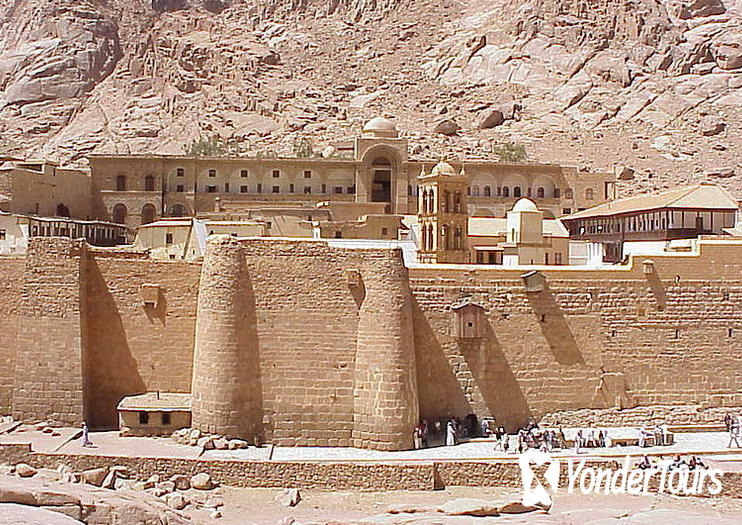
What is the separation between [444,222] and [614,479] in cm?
1289

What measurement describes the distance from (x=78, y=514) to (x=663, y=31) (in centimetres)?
7121

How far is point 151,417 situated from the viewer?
19.7 metres

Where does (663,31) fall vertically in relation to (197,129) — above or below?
above

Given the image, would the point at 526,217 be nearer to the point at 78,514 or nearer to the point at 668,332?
the point at 668,332

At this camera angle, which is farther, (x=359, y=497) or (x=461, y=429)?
(x=461, y=429)

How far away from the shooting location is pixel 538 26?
74.9 metres

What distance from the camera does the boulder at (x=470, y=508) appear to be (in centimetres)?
1457

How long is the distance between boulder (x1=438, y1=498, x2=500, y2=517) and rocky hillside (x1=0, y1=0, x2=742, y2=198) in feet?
142

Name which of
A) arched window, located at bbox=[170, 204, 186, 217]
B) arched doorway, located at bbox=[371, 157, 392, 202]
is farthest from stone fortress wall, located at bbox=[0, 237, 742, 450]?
arched doorway, located at bbox=[371, 157, 392, 202]

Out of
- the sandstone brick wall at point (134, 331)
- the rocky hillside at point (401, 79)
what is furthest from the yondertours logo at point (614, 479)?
the rocky hillside at point (401, 79)

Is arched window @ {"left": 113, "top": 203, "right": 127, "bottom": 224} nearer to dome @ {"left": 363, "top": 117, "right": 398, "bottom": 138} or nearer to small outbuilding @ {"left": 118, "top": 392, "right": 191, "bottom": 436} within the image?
dome @ {"left": 363, "top": 117, "right": 398, "bottom": 138}

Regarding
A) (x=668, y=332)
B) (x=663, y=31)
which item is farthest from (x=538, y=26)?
(x=668, y=332)

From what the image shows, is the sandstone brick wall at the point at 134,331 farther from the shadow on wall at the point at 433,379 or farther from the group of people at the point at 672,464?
the group of people at the point at 672,464

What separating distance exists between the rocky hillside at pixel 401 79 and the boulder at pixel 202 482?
41.5 metres
